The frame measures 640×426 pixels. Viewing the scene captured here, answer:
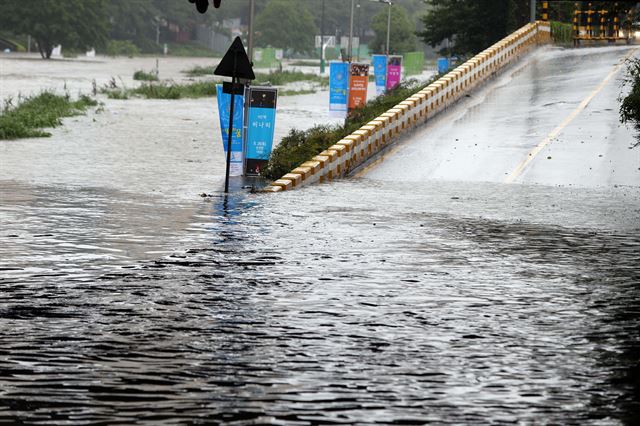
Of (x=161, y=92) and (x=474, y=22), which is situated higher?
(x=474, y=22)

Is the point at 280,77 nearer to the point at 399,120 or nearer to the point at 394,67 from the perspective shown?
the point at 394,67

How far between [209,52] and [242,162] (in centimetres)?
16094

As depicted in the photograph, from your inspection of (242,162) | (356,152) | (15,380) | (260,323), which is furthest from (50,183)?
(15,380)

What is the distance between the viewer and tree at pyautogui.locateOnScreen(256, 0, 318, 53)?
623 feet

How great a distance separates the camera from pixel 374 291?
1387cm

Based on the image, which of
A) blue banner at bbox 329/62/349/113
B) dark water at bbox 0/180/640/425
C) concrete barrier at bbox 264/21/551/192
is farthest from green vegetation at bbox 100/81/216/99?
dark water at bbox 0/180/640/425

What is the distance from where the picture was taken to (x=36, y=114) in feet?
146

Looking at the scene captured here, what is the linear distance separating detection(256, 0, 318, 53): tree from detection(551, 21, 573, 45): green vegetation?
133 meters

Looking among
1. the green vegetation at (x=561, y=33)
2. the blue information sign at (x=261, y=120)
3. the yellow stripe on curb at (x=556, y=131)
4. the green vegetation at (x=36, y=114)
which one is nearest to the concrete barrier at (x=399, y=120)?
the blue information sign at (x=261, y=120)

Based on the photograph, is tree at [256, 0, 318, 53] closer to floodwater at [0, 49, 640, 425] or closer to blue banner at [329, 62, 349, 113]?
blue banner at [329, 62, 349, 113]

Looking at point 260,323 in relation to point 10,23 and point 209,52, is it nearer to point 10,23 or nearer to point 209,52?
point 10,23

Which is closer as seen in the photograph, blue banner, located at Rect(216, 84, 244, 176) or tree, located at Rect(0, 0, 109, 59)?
blue banner, located at Rect(216, 84, 244, 176)

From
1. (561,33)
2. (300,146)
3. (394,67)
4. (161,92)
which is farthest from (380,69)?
(300,146)

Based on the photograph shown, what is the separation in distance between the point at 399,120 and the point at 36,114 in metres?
16.5
